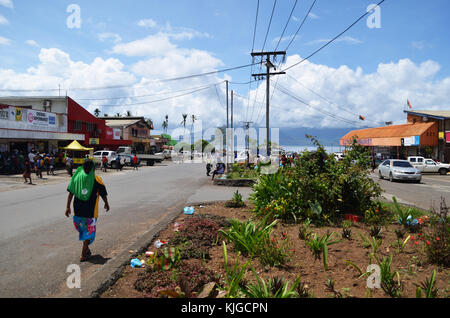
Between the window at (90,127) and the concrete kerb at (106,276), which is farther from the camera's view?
the window at (90,127)

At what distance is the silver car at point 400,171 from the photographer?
68.3ft

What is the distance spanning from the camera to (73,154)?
3281 cm

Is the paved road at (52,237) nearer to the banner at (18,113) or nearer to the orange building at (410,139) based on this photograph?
the banner at (18,113)

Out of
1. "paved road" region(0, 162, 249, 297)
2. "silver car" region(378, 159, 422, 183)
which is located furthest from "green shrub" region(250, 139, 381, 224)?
"silver car" region(378, 159, 422, 183)

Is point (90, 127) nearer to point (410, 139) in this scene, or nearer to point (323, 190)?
point (410, 139)

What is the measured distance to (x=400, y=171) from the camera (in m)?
21.1

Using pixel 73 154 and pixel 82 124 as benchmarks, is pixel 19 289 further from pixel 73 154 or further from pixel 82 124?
pixel 82 124

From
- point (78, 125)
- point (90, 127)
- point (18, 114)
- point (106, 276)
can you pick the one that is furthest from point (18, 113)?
point (106, 276)

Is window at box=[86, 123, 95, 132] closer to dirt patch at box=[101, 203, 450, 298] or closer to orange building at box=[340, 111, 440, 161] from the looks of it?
orange building at box=[340, 111, 440, 161]

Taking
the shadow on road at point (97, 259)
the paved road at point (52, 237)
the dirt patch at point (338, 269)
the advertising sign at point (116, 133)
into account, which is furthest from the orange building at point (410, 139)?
the advertising sign at point (116, 133)

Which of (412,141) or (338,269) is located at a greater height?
(412,141)
